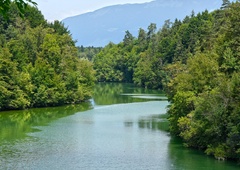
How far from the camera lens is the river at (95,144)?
27250mm

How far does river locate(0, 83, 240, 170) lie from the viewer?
27250 millimetres

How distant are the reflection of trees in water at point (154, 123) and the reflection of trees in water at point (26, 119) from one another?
33.9ft

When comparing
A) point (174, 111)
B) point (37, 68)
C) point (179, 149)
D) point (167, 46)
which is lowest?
point (179, 149)

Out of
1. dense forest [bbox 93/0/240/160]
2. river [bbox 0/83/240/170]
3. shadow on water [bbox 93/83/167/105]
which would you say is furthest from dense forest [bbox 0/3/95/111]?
dense forest [bbox 93/0/240/160]

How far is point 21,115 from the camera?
5338 centimetres

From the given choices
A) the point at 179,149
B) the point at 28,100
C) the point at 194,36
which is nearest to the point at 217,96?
the point at 179,149

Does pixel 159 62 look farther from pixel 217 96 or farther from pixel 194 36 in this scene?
pixel 217 96

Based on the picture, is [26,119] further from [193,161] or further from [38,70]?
[193,161]

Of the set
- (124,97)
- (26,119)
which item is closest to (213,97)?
(26,119)

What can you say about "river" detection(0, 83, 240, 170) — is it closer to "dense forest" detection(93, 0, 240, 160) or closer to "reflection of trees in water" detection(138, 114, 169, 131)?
"reflection of trees in water" detection(138, 114, 169, 131)

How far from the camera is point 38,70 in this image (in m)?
64.2

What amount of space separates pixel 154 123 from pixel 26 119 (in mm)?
15169

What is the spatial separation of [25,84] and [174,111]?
29.5 m

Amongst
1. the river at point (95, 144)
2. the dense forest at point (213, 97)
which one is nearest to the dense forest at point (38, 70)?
the river at point (95, 144)
